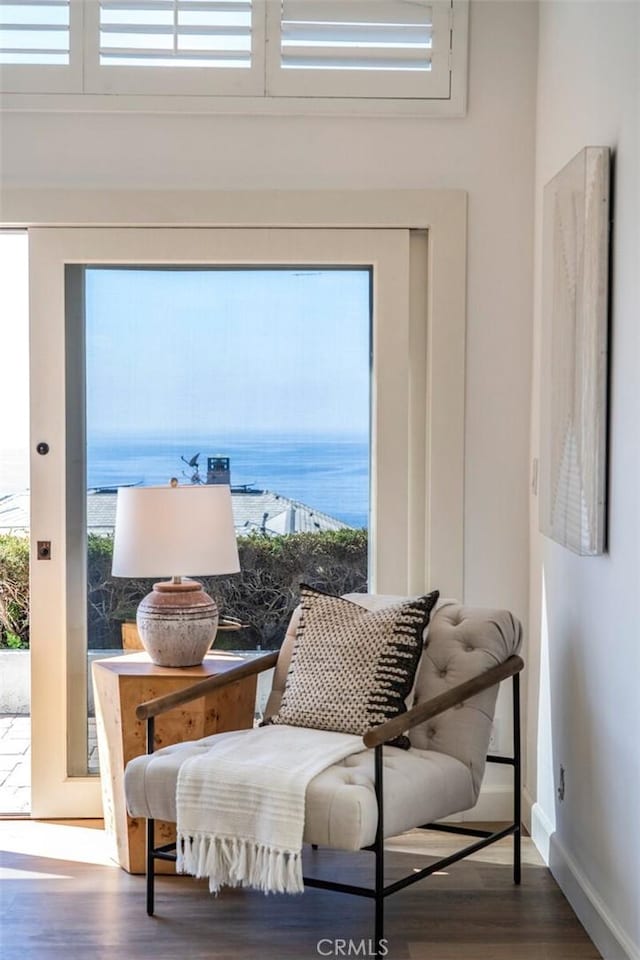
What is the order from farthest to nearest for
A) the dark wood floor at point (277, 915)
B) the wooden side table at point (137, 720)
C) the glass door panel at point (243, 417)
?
the glass door panel at point (243, 417)
the wooden side table at point (137, 720)
the dark wood floor at point (277, 915)

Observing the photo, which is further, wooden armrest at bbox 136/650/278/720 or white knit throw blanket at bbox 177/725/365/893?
wooden armrest at bbox 136/650/278/720

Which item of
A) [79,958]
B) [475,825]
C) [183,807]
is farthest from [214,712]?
[475,825]

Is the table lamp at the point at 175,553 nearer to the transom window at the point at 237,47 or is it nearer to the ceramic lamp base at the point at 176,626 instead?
the ceramic lamp base at the point at 176,626

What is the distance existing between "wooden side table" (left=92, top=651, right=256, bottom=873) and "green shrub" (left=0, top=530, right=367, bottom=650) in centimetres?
40

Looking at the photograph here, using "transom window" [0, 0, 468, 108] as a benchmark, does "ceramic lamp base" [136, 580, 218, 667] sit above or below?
below

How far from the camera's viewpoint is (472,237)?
370 centimetres

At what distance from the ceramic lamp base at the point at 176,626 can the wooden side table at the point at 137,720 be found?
0.13ft

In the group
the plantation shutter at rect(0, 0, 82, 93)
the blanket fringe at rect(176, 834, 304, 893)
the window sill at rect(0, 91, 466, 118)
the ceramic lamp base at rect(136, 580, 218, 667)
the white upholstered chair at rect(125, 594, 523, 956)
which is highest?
the plantation shutter at rect(0, 0, 82, 93)

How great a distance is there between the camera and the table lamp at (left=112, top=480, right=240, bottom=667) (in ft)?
10.7

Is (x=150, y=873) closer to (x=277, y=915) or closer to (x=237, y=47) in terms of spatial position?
(x=277, y=915)

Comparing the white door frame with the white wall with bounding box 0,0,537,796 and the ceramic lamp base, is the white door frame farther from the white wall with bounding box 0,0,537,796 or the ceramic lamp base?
the ceramic lamp base

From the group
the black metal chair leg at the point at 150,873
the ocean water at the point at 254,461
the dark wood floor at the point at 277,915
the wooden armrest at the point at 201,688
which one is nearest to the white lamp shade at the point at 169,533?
the wooden armrest at the point at 201,688

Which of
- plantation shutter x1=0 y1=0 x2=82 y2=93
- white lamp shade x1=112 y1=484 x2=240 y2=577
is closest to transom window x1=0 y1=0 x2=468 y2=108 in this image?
plantation shutter x1=0 y1=0 x2=82 y2=93

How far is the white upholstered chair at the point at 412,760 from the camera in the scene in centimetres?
261
